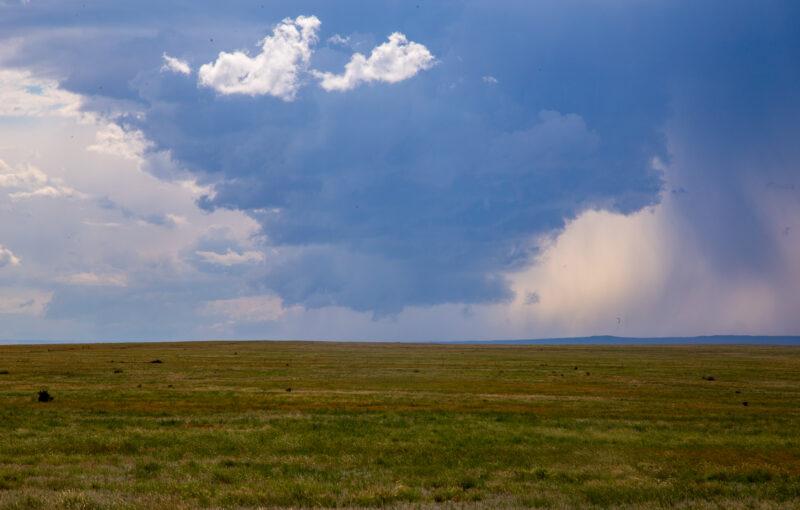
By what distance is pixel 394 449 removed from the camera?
76.8 feet

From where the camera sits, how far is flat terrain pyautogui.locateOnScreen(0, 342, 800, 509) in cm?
1664

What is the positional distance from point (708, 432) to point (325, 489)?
64.0 ft

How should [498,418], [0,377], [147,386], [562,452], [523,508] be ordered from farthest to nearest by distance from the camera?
1. [0,377]
2. [147,386]
3. [498,418]
4. [562,452]
5. [523,508]

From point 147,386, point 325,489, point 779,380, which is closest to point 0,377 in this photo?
point 147,386

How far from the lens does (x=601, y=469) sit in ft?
66.5

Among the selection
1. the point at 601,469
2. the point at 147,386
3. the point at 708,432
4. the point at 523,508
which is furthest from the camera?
the point at 147,386

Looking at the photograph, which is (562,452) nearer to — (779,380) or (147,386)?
(147,386)

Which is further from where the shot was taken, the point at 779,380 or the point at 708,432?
the point at 779,380

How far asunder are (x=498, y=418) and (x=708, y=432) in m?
9.75

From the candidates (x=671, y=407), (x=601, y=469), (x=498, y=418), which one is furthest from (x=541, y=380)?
(x=601, y=469)

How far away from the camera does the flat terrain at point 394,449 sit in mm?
16641

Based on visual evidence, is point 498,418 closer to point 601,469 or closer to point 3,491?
point 601,469

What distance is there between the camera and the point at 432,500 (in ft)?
53.1

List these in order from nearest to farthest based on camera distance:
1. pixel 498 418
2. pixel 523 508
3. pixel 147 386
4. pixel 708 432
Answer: pixel 523 508 < pixel 708 432 < pixel 498 418 < pixel 147 386
